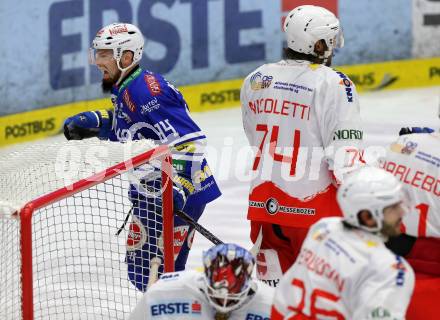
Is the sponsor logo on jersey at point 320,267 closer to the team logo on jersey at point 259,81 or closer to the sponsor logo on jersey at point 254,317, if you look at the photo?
the sponsor logo on jersey at point 254,317

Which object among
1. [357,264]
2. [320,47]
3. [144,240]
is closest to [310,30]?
[320,47]

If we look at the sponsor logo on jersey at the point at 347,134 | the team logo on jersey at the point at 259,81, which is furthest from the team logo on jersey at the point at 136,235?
the sponsor logo on jersey at the point at 347,134

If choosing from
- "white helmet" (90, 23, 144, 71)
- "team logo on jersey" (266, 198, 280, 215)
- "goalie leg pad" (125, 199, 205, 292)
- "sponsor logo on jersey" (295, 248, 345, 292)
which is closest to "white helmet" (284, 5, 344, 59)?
"team logo on jersey" (266, 198, 280, 215)

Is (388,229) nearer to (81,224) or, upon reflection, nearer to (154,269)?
(154,269)

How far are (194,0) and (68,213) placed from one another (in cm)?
462

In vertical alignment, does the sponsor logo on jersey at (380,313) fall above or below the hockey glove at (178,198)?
above

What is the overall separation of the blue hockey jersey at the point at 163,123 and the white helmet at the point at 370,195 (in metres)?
1.89

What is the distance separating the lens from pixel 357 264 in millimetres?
3975

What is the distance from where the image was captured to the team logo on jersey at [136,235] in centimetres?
587

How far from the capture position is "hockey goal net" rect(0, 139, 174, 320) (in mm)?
5043

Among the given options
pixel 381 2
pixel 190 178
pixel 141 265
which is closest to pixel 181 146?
pixel 190 178

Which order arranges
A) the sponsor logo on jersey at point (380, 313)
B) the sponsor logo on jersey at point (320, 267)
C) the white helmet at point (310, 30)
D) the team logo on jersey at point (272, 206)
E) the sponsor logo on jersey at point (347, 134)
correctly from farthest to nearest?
the team logo on jersey at point (272, 206) < the white helmet at point (310, 30) < the sponsor logo on jersey at point (347, 134) < the sponsor logo on jersey at point (320, 267) < the sponsor logo on jersey at point (380, 313)

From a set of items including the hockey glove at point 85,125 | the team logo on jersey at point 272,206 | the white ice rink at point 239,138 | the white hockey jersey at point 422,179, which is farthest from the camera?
the white ice rink at point 239,138

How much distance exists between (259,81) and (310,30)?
0.29m
